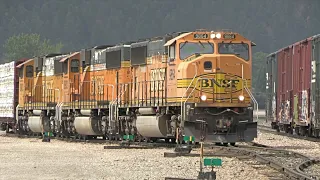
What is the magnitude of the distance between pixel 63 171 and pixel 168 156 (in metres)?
4.90

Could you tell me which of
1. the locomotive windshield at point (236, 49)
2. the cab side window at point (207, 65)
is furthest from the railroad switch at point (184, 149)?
the locomotive windshield at point (236, 49)

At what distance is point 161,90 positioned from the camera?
29.3m

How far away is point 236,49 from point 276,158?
5634 millimetres

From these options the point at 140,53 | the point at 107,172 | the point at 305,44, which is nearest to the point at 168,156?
the point at 107,172

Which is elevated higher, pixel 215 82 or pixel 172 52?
pixel 172 52

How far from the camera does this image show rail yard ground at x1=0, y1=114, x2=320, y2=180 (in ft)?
61.3

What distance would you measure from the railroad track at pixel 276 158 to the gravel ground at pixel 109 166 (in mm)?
350

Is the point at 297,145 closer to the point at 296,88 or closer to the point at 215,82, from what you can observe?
the point at 215,82

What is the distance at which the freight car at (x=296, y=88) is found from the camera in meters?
32.7

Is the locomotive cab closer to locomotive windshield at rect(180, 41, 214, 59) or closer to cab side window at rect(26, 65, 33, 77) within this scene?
locomotive windshield at rect(180, 41, 214, 59)

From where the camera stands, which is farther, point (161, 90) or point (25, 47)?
point (25, 47)

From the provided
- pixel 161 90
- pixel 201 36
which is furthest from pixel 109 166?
pixel 161 90

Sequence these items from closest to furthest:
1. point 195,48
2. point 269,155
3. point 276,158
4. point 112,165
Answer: point 112,165, point 276,158, point 269,155, point 195,48

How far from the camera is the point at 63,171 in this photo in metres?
19.8
